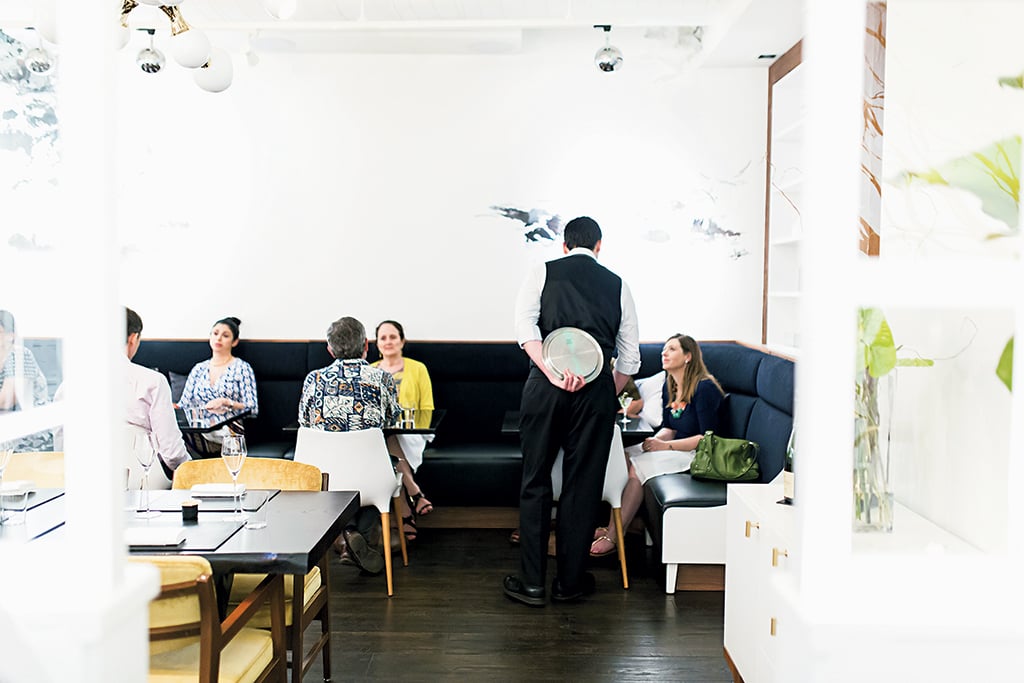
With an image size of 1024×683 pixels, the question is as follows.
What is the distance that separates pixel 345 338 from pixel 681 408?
1938 mm

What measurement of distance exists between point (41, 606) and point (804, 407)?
1269 mm

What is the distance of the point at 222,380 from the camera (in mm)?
6094

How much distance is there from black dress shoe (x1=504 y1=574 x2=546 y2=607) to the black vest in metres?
1.08

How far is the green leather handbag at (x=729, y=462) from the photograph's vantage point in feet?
15.5

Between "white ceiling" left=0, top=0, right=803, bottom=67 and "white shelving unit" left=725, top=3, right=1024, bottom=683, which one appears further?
"white ceiling" left=0, top=0, right=803, bottom=67

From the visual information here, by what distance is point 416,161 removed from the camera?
646cm

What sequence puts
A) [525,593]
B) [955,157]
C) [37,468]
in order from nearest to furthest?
[955,157], [37,468], [525,593]

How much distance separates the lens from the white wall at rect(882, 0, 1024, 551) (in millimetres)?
1666

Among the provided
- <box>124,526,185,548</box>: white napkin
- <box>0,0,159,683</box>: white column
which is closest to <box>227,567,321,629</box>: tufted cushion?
<box>124,526,185,548</box>: white napkin

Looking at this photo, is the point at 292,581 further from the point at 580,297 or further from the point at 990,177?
the point at 990,177

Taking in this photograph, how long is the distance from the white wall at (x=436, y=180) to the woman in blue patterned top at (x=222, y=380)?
511 mm

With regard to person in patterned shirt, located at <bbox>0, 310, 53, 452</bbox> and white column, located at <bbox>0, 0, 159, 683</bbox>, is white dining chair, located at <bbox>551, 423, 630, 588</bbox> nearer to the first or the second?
person in patterned shirt, located at <bbox>0, 310, 53, 452</bbox>

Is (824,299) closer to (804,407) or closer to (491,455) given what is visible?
(804,407)

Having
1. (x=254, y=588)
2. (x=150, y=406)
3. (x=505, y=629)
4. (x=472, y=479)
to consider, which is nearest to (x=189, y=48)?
(x=150, y=406)
